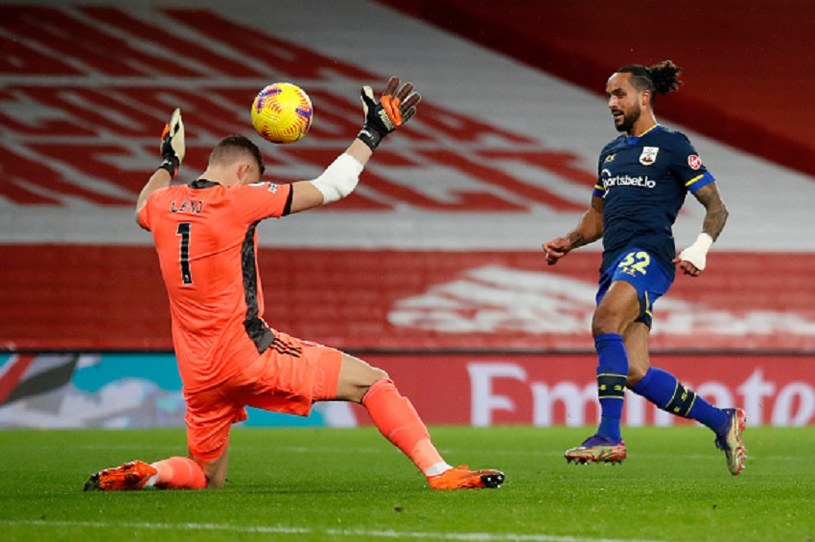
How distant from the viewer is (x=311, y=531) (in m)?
4.53

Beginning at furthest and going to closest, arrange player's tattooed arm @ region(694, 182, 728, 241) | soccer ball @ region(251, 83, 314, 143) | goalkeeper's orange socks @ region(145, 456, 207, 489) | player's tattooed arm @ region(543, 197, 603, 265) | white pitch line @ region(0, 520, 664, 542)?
1. player's tattooed arm @ region(543, 197, 603, 265)
2. player's tattooed arm @ region(694, 182, 728, 241)
3. soccer ball @ region(251, 83, 314, 143)
4. goalkeeper's orange socks @ region(145, 456, 207, 489)
5. white pitch line @ region(0, 520, 664, 542)

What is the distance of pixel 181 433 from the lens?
1173 cm

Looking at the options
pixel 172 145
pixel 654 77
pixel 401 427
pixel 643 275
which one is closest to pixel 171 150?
pixel 172 145

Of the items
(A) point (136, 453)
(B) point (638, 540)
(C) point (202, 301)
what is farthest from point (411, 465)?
(B) point (638, 540)

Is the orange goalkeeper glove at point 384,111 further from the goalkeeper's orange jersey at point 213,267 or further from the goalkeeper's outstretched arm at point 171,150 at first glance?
the goalkeeper's outstretched arm at point 171,150

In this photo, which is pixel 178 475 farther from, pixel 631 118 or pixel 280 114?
pixel 631 118

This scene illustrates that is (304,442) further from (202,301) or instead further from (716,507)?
(716,507)

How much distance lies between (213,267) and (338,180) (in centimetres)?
59

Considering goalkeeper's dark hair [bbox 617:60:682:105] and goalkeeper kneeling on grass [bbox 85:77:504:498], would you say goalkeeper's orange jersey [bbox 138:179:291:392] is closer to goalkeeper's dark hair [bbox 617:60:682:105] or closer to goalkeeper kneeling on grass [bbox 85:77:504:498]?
→ goalkeeper kneeling on grass [bbox 85:77:504:498]

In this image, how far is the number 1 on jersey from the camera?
5805 millimetres

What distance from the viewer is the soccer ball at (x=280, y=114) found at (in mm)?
6242

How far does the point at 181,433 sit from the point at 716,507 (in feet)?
23.2

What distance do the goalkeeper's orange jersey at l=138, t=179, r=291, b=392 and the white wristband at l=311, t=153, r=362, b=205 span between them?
0.16 m

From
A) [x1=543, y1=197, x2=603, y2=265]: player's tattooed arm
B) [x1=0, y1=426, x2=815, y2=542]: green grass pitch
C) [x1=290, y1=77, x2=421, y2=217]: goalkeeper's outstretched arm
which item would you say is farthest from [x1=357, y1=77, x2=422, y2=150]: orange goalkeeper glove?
[x1=543, y1=197, x2=603, y2=265]: player's tattooed arm
